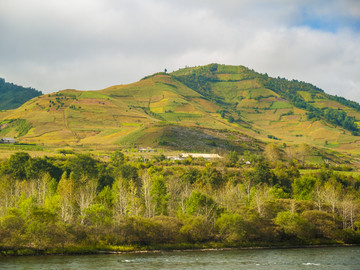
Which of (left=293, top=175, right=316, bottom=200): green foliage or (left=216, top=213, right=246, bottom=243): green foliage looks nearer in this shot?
(left=216, top=213, right=246, bottom=243): green foliage

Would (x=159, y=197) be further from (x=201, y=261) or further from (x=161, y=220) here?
(x=201, y=261)

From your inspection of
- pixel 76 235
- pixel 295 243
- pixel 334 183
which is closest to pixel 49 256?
pixel 76 235

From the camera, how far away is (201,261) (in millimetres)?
83562

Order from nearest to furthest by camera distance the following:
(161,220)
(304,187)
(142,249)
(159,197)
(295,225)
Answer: (142,249)
(161,220)
(295,225)
(159,197)
(304,187)

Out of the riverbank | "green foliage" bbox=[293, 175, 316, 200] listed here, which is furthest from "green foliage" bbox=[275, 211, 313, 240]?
"green foliage" bbox=[293, 175, 316, 200]

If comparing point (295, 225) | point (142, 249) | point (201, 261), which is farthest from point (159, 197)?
point (201, 261)

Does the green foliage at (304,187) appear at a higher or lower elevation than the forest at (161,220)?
higher

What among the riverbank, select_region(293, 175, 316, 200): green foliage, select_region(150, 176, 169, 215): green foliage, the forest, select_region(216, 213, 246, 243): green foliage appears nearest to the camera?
the riverbank

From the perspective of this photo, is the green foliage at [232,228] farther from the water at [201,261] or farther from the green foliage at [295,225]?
the green foliage at [295,225]

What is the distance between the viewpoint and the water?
257 ft

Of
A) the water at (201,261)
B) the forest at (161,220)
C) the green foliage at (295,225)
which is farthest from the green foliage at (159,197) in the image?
the green foliage at (295,225)

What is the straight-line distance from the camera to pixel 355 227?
11331cm

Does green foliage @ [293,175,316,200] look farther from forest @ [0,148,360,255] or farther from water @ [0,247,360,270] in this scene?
water @ [0,247,360,270]

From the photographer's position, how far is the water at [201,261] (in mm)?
78375
